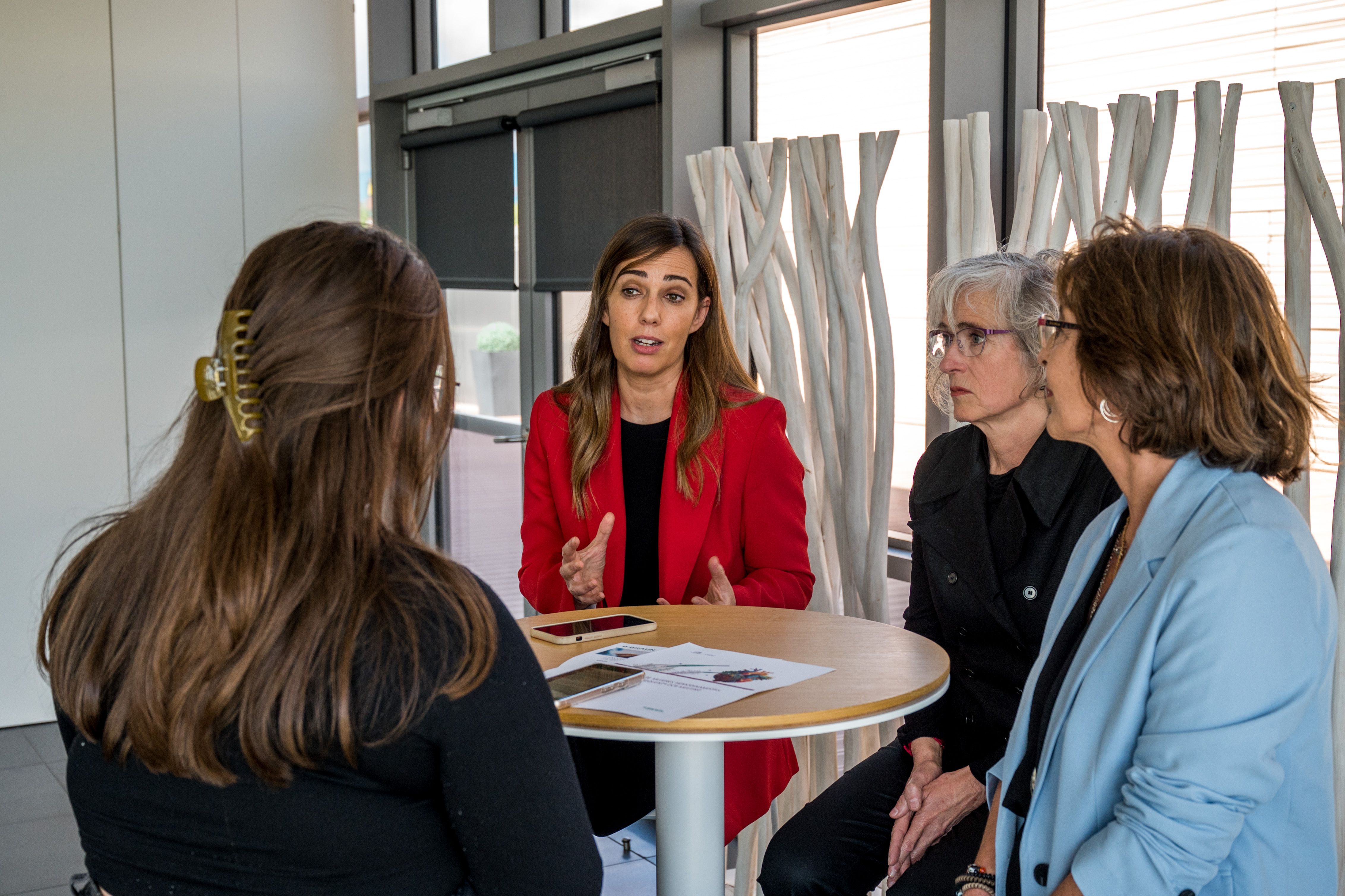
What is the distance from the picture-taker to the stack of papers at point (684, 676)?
5.71ft

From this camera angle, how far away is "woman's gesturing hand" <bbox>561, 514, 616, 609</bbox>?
252 cm

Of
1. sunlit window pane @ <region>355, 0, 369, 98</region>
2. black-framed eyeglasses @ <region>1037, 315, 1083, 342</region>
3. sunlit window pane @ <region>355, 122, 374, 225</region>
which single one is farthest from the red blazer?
sunlit window pane @ <region>355, 0, 369, 98</region>

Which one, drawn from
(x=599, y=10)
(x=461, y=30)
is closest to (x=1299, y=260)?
(x=599, y=10)

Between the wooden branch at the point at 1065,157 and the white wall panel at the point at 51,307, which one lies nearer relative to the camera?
the wooden branch at the point at 1065,157

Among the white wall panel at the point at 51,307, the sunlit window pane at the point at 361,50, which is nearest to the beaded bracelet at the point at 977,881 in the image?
the white wall panel at the point at 51,307

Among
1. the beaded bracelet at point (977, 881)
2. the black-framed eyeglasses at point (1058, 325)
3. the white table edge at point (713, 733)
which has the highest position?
the black-framed eyeglasses at point (1058, 325)

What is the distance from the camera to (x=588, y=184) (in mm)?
4504

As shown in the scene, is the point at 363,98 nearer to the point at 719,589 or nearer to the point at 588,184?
the point at 588,184

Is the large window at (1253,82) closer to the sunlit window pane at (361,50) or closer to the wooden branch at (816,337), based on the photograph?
the wooden branch at (816,337)

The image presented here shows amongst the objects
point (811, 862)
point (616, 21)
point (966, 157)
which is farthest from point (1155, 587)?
point (616, 21)

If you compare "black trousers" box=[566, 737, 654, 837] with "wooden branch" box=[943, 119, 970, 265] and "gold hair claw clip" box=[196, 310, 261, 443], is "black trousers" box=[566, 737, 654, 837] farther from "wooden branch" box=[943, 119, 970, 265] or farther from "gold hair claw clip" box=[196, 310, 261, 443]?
"gold hair claw clip" box=[196, 310, 261, 443]

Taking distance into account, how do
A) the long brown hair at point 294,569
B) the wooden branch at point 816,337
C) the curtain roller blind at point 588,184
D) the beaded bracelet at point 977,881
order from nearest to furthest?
1. the long brown hair at point 294,569
2. the beaded bracelet at point 977,881
3. the wooden branch at point 816,337
4. the curtain roller blind at point 588,184

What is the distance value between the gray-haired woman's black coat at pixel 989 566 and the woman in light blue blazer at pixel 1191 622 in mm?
551

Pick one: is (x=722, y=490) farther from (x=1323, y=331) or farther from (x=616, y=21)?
(x=616, y=21)
